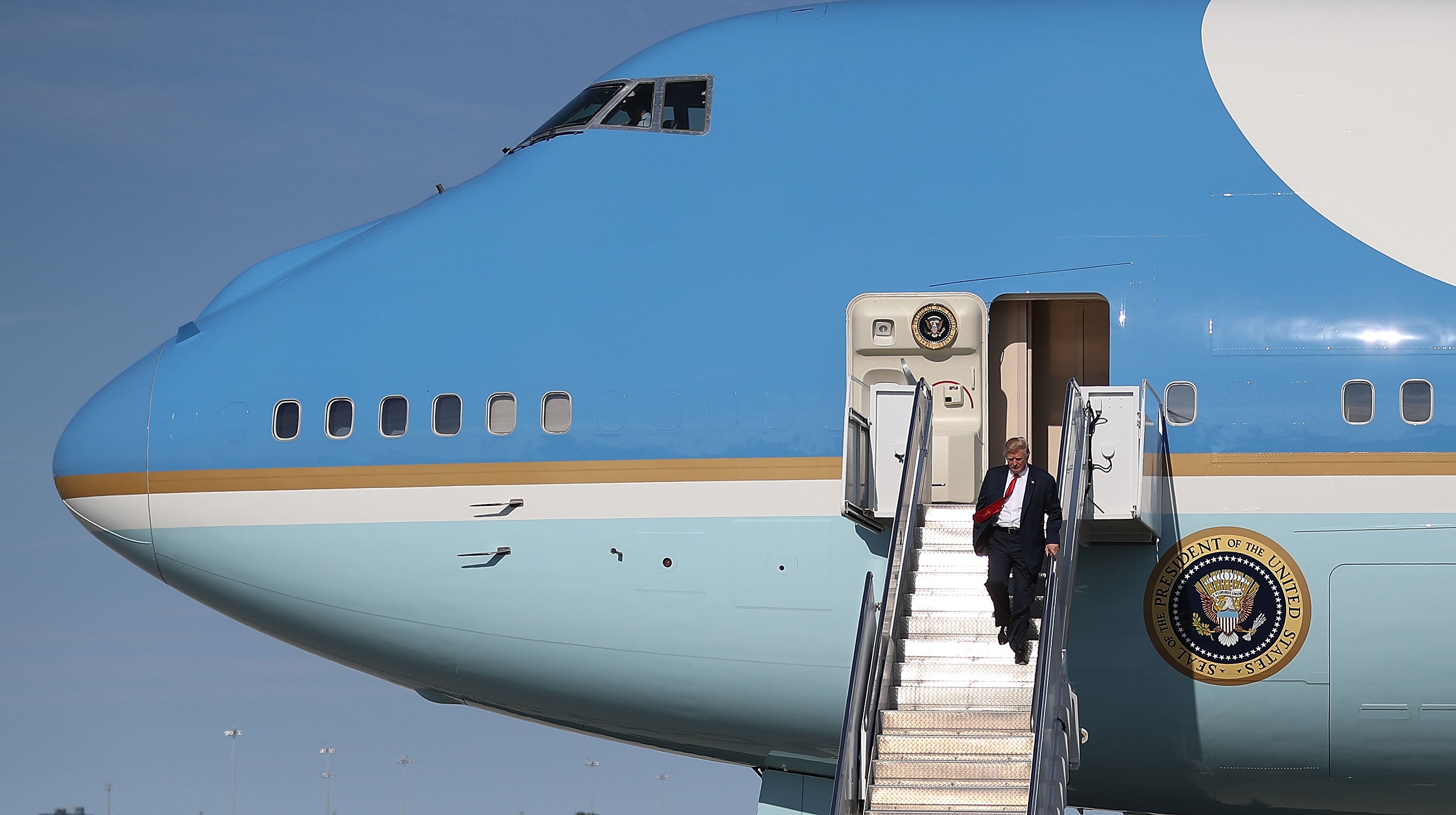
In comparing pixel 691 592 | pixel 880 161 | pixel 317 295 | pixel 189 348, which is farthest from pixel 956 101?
pixel 189 348

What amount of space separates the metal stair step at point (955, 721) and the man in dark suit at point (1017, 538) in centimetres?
44

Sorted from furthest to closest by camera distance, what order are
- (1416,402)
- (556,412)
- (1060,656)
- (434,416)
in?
(434,416)
(556,412)
(1416,402)
(1060,656)

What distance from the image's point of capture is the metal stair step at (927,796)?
380 inches

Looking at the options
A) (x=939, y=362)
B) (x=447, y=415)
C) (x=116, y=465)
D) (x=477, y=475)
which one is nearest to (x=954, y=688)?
(x=939, y=362)

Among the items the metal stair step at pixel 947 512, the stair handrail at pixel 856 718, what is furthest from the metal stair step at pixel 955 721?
the metal stair step at pixel 947 512

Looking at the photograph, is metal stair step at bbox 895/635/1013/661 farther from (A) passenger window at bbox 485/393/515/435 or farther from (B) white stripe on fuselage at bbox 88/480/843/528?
(A) passenger window at bbox 485/393/515/435

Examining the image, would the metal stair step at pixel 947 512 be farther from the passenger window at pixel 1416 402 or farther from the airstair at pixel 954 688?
the passenger window at pixel 1416 402

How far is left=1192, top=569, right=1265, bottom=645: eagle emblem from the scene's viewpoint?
11172mm

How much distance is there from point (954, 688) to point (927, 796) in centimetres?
75

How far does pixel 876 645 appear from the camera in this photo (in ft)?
32.6

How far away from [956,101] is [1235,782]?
5.39 m

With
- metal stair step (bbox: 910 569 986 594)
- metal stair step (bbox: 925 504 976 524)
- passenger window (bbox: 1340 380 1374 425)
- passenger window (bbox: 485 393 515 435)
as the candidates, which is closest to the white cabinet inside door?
metal stair step (bbox: 925 504 976 524)

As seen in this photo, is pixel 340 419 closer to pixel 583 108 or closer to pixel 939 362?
pixel 583 108

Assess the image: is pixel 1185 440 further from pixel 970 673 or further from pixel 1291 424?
pixel 970 673
